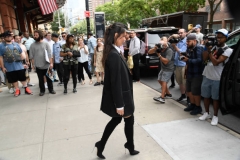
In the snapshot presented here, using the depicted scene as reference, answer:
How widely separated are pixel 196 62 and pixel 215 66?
0.46m

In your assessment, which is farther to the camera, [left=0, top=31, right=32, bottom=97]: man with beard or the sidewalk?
[left=0, top=31, right=32, bottom=97]: man with beard

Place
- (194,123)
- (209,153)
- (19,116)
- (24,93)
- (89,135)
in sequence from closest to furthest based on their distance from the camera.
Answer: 1. (209,153)
2. (89,135)
3. (194,123)
4. (19,116)
5. (24,93)

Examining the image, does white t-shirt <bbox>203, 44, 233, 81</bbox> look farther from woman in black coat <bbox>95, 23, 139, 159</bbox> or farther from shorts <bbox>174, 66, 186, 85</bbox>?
woman in black coat <bbox>95, 23, 139, 159</bbox>

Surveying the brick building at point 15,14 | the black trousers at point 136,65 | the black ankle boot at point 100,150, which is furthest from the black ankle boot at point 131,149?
the brick building at point 15,14

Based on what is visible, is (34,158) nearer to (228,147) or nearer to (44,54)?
(228,147)

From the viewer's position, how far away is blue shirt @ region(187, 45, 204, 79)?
3949 mm

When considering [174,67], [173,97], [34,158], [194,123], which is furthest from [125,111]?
[173,97]

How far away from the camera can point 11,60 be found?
5660 millimetres

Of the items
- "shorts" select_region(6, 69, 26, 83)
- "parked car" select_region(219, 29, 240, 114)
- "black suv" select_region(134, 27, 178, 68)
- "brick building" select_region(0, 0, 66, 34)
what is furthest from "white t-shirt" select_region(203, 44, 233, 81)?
"brick building" select_region(0, 0, 66, 34)

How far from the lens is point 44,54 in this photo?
19.0 ft

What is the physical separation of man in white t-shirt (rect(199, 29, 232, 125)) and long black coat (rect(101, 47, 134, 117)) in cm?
176

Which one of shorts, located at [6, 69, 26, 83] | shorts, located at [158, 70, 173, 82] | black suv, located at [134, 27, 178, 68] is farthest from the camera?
black suv, located at [134, 27, 178, 68]

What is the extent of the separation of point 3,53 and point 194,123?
5.14 m

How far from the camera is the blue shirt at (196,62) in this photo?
3.95 m
